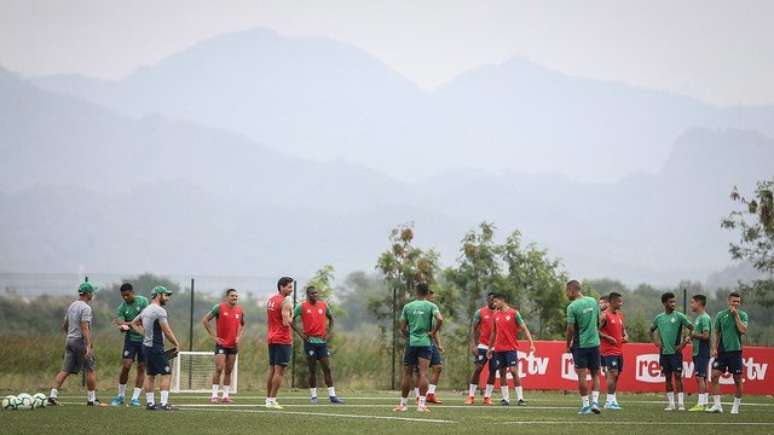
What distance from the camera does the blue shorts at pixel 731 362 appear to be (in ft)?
81.7

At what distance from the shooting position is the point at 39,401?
2366 cm

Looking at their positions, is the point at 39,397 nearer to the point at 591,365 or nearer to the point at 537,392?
the point at 591,365

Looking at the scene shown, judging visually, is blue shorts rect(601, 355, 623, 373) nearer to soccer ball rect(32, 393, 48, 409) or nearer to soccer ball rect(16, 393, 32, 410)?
soccer ball rect(32, 393, 48, 409)

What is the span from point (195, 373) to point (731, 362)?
1607 cm

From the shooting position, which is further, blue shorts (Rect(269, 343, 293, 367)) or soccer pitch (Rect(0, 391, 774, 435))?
blue shorts (Rect(269, 343, 293, 367))

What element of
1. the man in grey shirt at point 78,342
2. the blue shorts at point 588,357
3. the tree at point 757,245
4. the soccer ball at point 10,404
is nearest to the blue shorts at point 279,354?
the man in grey shirt at point 78,342

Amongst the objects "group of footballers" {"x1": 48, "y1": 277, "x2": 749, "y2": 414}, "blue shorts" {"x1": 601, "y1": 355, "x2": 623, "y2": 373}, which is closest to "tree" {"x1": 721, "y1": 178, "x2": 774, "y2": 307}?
"group of footballers" {"x1": 48, "y1": 277, "x2": 749, "y2": 414}

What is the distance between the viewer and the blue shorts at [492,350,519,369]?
94.8 ft

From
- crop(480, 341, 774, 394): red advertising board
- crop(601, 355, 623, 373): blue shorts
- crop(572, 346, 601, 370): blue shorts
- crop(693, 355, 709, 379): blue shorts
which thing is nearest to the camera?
crop(572, 346, 601, 370): blue shorts

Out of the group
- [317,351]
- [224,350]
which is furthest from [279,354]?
[224,350]

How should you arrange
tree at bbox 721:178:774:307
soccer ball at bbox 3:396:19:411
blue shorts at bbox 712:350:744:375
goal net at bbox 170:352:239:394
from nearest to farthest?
soccer ball at bbox 3:396:19:411, blue shorts at bbox 712:350:744:375, goal net at bbox 170:352:239:394, tree at bbox 721:178:774:307

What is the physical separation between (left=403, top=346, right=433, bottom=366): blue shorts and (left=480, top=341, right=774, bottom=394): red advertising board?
12.7 meters

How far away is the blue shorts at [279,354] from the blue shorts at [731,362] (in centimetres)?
857

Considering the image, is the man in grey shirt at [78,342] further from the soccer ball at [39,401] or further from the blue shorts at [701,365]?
the blue shorts at [701,365]
